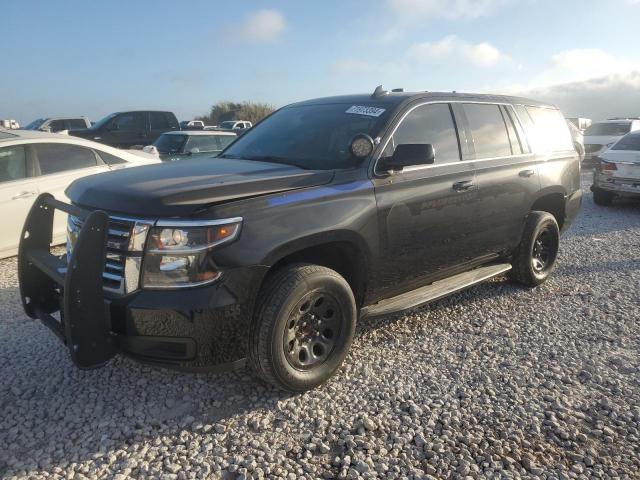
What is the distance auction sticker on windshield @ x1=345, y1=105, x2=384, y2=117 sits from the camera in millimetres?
3815

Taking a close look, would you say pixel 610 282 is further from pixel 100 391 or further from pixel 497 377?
pixel 100 391

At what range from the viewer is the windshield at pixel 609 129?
1792 cm

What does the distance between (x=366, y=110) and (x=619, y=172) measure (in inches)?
314

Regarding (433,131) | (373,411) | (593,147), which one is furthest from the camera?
(593,147)

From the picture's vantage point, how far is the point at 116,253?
9.10 feet

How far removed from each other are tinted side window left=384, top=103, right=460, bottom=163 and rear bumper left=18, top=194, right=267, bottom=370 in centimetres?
164

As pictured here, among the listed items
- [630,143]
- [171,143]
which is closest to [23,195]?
[171,143]

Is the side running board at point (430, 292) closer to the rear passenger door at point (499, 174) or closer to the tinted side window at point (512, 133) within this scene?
the rear passenger door at point (499, 174)

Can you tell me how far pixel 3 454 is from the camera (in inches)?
104

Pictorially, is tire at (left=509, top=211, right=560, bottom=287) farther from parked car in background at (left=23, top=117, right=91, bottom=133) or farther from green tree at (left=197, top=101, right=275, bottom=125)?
green tree at (left=197, top=101, right=275, bottom=125)

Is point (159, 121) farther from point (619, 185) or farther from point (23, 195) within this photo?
point (619, 185)

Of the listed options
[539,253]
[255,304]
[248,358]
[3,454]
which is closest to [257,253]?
[255,304]

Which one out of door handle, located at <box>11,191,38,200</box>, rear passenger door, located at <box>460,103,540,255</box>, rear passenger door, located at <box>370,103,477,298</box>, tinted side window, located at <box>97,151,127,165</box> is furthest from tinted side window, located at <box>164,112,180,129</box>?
rear passenger door, located at <box>370,103,477,298</box>

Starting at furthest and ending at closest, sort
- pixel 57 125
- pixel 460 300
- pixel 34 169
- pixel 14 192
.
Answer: pixel 57 125 < pixel 34 169 < pixel 14 192 < pixel 460 300
